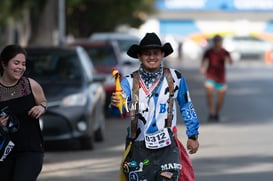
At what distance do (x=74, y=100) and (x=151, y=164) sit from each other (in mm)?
7148

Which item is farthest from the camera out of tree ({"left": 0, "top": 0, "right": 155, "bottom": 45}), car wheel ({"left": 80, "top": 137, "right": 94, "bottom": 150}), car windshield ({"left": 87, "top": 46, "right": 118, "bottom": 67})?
tree ({"left": 0, "top": 0, "right": 155, "bottom": 45})

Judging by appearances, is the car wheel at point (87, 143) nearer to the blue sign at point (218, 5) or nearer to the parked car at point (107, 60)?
the parked car at point (107, 60)

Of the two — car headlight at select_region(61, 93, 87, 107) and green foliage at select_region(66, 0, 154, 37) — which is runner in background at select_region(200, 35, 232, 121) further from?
green foliage at select_region(66, 0, 154, 37)

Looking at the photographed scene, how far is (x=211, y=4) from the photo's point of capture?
80438mm

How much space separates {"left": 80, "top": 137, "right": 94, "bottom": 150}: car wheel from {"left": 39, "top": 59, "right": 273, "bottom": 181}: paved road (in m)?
0.14

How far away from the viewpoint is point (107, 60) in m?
21.5

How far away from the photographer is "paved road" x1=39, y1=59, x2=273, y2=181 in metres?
11.7

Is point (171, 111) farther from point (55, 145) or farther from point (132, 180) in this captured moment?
point (55, 145)

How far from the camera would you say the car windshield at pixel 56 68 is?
14.9m

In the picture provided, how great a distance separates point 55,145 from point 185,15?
69.2 m

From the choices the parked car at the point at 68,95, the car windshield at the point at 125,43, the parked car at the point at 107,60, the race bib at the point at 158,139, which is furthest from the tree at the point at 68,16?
the race bib at the point at 158,139

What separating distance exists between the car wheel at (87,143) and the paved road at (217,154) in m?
0.14

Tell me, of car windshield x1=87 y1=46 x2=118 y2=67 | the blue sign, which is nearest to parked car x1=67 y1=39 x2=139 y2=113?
car windshield x1=87 y1=46 x2=118 y2=67

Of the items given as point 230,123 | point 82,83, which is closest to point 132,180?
point 82,83
